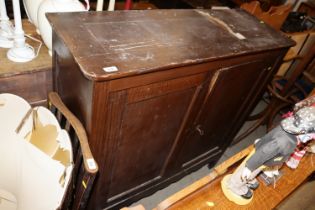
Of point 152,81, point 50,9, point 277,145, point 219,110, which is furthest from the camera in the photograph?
point 219,110

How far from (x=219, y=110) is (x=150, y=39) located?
656mm

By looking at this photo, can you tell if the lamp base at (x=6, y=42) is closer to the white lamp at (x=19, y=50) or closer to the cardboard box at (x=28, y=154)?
the white lamp at (x=19, y=50)

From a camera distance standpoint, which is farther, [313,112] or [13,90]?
[13,90]

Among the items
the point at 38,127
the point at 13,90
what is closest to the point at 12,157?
the point at 38,127

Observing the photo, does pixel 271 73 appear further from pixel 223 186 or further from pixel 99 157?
pixel 99 157

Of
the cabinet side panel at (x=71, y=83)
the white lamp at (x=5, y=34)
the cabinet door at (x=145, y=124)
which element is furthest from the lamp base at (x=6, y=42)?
the cabinet door at (x=145, y=124)

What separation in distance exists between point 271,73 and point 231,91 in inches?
14.2

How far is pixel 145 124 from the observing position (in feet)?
3.73

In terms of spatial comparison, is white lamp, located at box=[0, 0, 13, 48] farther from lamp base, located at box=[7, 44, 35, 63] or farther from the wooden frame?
the wooden frame

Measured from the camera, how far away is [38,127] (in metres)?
1.07

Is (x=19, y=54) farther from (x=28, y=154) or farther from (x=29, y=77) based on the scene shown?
(x=28, y=154)

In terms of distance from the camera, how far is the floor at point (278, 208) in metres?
1.30

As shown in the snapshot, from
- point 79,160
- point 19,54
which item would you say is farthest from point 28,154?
point 19,54

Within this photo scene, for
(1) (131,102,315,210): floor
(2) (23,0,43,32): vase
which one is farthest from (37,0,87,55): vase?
(1) (131,102,315,210): floor
